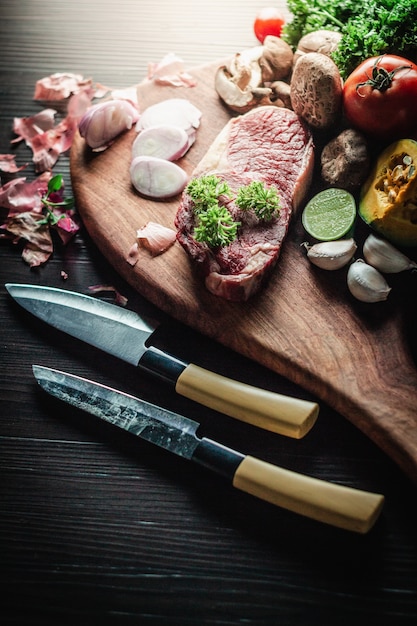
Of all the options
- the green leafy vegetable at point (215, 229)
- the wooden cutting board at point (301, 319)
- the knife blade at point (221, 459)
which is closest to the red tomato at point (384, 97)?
the wooden cutting board at point (301, 319)

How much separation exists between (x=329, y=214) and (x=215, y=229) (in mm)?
411

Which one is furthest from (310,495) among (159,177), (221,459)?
(159,177)

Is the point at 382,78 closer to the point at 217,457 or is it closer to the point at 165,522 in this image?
the point at 217,457

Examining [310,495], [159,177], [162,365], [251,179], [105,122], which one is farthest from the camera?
[105,122]

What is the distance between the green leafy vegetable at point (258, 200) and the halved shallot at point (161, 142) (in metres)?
0.45

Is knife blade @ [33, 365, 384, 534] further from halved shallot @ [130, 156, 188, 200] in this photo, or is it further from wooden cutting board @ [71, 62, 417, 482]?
halved shallot @ [130, 156, 188, 200]

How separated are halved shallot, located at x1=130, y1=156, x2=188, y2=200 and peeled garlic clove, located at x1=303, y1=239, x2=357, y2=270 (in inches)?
22.0

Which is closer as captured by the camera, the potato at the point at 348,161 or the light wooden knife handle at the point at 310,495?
the light wooden knife handle at the point at 310,495

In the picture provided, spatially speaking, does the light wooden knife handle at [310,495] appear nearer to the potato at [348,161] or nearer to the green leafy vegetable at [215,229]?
the green leafy vegetable at [215,229]

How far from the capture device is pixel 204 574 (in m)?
1.71

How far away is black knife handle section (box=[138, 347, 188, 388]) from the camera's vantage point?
75.4 inches

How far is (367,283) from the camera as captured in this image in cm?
198

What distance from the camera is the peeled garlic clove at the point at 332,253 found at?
204 centimetres

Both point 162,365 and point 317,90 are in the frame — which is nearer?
point 162,365
